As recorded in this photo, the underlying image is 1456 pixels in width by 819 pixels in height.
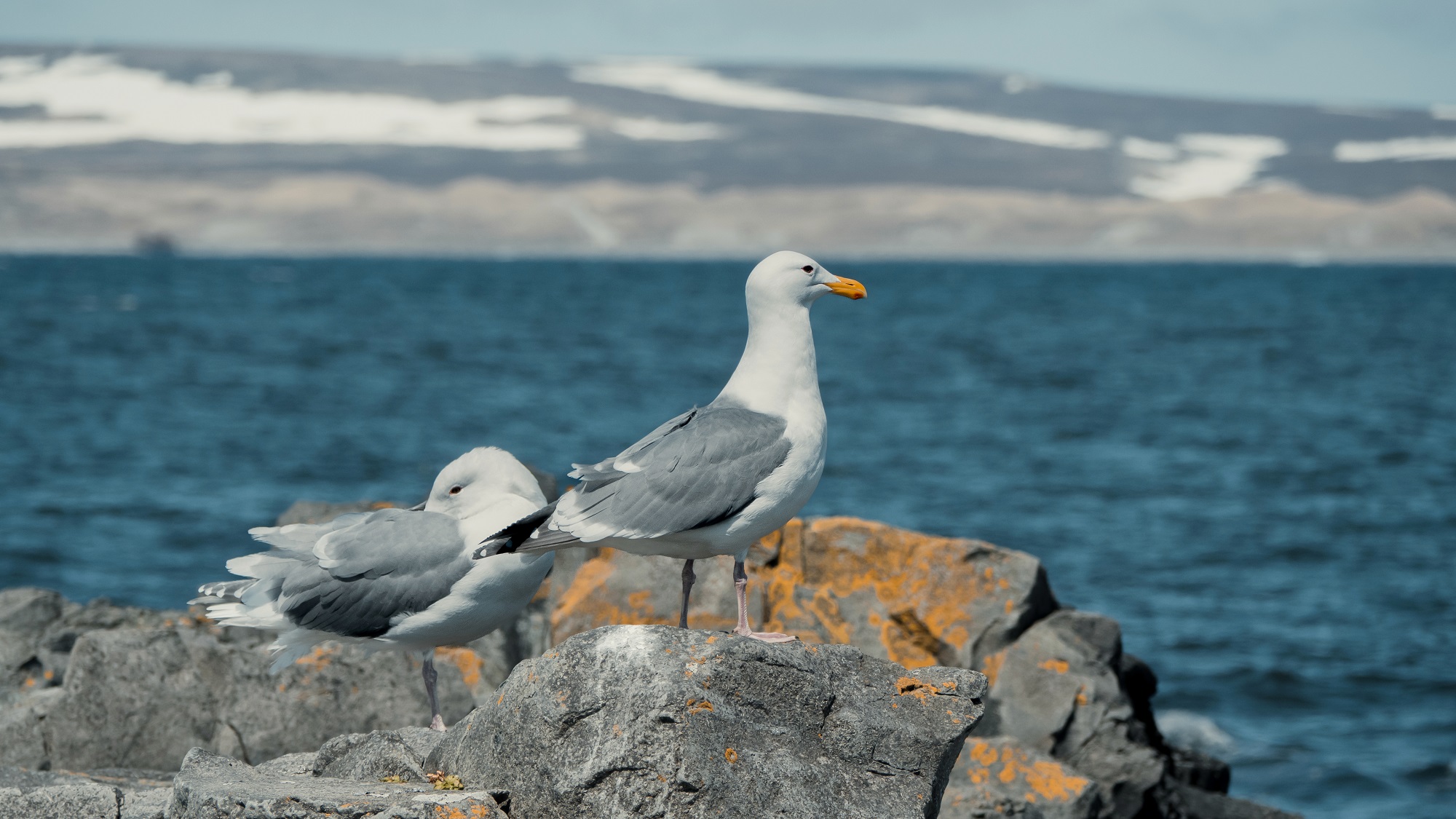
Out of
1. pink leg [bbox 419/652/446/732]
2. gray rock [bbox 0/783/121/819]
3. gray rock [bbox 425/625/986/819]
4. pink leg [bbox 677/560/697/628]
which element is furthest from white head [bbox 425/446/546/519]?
gray rock [bbox 0/783/121/819]

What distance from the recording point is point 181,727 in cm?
817

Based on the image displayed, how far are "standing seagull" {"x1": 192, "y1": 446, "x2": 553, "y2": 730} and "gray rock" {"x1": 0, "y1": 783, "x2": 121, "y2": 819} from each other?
4.70 ft

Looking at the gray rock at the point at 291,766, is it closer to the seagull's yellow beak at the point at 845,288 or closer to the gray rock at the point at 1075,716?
the seagull's yellow beak at the point at 845,288

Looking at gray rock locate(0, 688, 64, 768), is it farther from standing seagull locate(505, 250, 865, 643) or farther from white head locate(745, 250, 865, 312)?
white head locate(745, 250, 865, 312)

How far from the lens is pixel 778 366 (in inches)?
255

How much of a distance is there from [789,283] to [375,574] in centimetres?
244

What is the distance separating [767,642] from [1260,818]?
5.52 meters

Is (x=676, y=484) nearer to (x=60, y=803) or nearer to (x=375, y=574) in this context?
(x=375, y=574)

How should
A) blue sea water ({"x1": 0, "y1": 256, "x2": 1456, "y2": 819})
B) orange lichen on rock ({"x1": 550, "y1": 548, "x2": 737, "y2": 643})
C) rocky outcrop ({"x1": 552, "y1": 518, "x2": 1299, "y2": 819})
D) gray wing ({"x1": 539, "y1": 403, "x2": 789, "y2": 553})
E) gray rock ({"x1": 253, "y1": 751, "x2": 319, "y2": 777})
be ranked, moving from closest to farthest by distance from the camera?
gray wing ({"x1": 539, "y1": 403, "x2": 789, "y2": 553}), gray rock ({"x1": 253, "y1": 751, "x2": 319, "y2": 777}), rocky outcrop ({"x1": 552, "y1": 518, "x2": 1299, "y2": 819}), orange lichen on rock ({"x1": 550, "y1": 548, "x2": 737, "y2": 643}), blue sea water ({"x1": 0, "y1": 256, "x2": 1456, "y2": 819})

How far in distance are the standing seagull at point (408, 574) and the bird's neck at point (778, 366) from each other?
50.0 inches

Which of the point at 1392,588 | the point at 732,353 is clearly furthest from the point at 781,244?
the point at 1392,588

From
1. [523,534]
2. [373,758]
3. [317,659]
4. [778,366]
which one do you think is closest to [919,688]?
[778,366]

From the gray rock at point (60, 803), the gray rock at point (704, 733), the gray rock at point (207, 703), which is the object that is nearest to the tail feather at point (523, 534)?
the gray rock at point (704, 733)

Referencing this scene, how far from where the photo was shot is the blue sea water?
50.2ft
